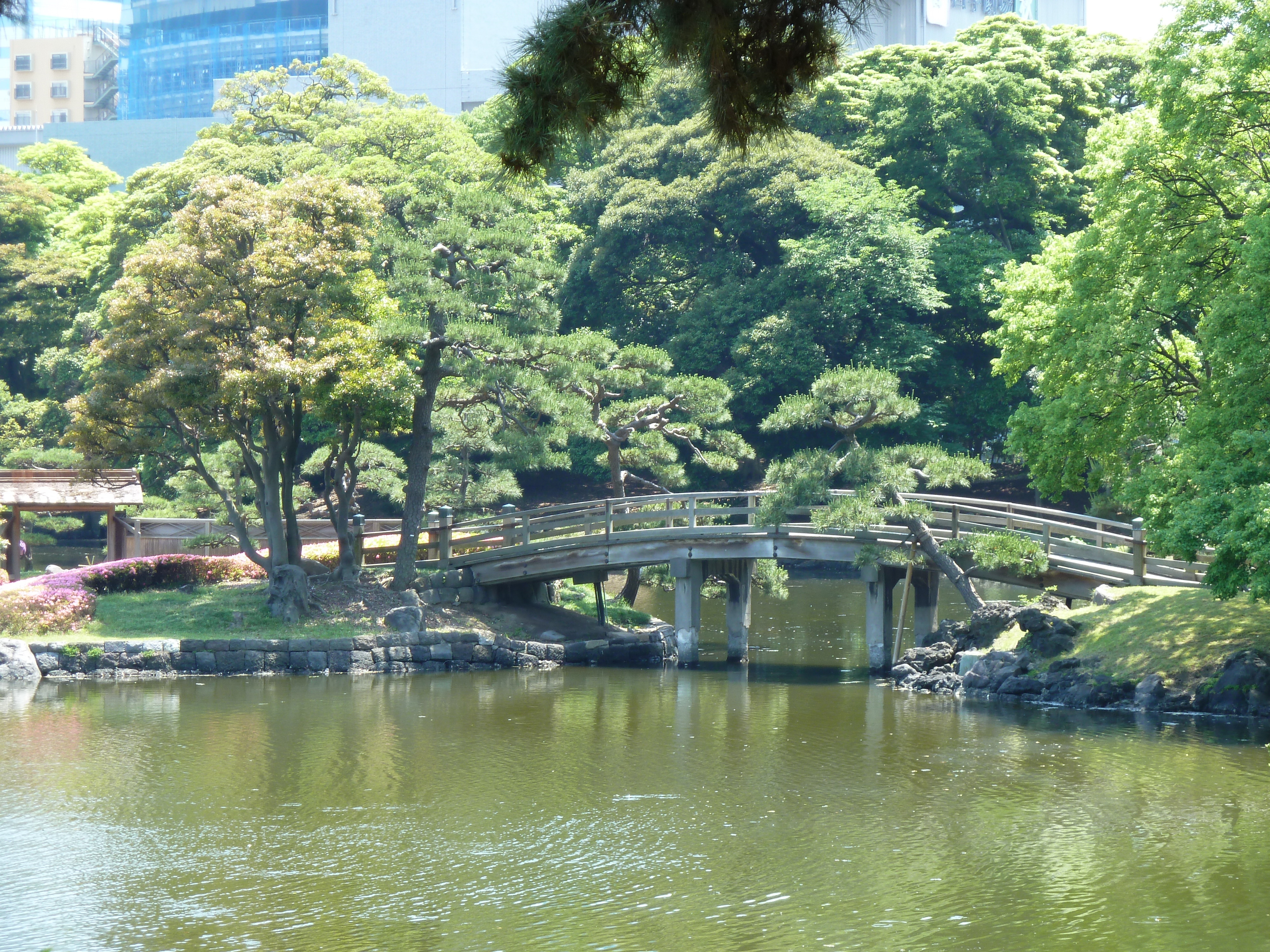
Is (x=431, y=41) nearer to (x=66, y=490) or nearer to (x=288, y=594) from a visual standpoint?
(x=66, y=490)

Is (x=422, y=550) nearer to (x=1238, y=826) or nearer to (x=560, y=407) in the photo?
(x=560, y=407)

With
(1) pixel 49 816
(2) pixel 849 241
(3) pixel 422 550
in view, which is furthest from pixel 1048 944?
(2) pixel 849 241

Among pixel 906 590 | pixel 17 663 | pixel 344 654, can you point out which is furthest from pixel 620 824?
pixel 17 663

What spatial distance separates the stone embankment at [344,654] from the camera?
68.9ft

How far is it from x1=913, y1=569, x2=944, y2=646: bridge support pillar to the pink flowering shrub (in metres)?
12.4

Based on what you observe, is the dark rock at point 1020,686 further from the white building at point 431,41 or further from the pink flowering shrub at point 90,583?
the white building at point 431,41

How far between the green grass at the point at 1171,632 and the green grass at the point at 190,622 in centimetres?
1210

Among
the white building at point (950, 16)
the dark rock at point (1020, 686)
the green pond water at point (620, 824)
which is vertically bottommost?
the green pond water at point (620, 824)

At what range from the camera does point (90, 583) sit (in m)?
23.9

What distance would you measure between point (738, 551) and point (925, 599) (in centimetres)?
342

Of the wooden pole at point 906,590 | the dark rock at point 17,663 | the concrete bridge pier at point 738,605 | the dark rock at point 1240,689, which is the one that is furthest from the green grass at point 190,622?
the dark rock at point 1240,689

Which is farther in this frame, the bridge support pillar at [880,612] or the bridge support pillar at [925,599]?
the bridge support pillar at [925,599]

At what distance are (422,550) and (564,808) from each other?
13678 mm

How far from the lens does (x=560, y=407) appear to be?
956 inches
